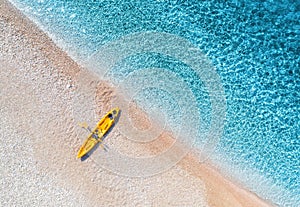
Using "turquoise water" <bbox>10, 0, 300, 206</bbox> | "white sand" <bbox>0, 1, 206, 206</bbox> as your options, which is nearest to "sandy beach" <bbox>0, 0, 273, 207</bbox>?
"white sand" <bbox>0, 1, 206, 206</bbox>

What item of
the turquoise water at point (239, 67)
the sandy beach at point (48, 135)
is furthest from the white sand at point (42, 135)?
the turquoise water at point (239, 67)

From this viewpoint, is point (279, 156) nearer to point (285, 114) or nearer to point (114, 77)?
point (285, 114)

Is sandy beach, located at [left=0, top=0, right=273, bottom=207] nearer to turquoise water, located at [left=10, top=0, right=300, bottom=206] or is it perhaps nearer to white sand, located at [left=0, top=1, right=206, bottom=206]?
white sand, located at [left=0, top=1, right=206, bottom=206]

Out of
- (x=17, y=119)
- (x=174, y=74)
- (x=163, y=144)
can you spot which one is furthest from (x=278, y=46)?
(x=17, y=119)

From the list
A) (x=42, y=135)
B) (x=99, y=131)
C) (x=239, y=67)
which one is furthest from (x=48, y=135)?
(x=239, y=67)

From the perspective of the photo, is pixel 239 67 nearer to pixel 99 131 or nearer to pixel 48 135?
pixel 99 131

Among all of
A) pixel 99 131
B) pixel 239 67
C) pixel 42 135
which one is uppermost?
pixel 239 67

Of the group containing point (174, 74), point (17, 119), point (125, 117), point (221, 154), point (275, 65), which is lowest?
point (17, 119)

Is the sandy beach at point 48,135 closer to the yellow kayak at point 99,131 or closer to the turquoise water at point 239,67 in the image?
the yellow kayak at point 99,131
